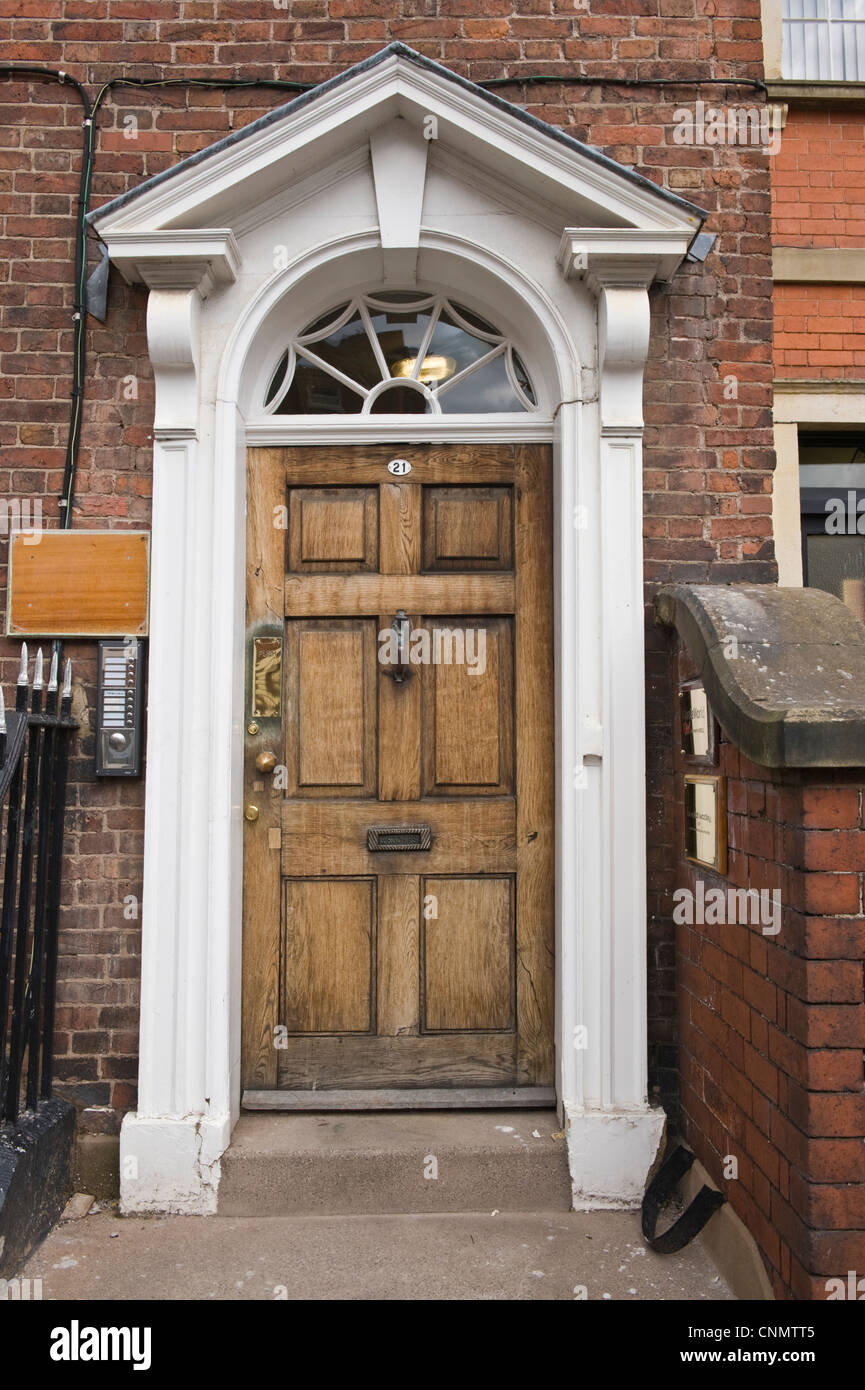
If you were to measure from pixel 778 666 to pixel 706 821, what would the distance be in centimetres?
58

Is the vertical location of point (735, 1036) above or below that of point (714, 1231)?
above

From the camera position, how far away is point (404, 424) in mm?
3609

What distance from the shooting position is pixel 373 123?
3400 millimetres

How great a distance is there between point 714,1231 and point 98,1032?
2.11 m

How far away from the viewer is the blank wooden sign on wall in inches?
134

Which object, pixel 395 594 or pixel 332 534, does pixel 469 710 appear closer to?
pixel 395 594

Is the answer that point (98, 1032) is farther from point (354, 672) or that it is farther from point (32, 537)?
point (32, 537)

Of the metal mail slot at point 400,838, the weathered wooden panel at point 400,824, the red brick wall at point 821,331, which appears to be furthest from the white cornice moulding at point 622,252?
the metal mail slot at point 400,838

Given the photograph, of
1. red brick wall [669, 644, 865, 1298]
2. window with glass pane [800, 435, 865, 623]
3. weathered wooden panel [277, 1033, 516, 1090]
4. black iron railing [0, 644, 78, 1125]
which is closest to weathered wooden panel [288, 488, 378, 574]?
black iron railing [0, 644, 78, 1125]

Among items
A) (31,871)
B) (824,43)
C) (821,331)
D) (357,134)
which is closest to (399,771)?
(31,871)

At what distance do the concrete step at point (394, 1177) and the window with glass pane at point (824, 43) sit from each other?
5.12m

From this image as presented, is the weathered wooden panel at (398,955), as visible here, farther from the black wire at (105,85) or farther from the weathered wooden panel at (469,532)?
the black wire at (105,85)

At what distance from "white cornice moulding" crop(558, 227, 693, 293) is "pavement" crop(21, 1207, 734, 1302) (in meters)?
3.16
